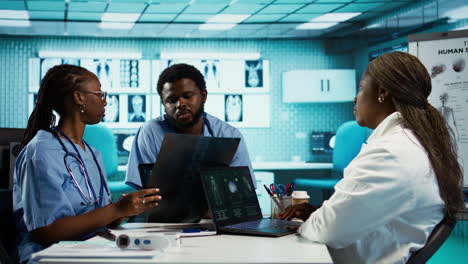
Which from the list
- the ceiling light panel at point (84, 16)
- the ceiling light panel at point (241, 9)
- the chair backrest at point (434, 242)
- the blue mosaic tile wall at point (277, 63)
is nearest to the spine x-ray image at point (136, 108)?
the blue mosaic tile wall at point (277, 63)

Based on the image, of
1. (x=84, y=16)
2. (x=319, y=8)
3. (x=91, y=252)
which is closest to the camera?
(x=91, y=252)

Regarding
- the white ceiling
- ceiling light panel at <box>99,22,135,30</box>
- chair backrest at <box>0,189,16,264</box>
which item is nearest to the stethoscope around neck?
chair backrest at <box>0,189,16,264</box>

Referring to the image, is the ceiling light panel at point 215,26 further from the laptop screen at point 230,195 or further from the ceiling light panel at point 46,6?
the laptop screen at point 230,195

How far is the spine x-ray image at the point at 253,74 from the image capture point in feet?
25.5

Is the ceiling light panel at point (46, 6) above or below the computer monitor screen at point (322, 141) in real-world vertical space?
above

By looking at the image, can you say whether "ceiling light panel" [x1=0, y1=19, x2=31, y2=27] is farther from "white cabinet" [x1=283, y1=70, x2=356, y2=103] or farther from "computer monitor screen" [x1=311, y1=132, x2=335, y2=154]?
"computer monitor screen" [x1=311, y1=132, x2=335, y2=154]

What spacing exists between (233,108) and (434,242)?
6.21 meters

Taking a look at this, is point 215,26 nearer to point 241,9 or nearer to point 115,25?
point 241,9

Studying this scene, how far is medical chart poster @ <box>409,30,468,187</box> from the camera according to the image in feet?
10.9

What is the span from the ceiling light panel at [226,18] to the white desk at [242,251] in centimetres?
541

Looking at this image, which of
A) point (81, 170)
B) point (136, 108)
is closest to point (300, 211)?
point (81, 170)

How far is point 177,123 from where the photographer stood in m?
2.60

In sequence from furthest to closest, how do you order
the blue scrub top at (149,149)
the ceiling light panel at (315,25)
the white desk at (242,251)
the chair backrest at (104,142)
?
1. the ceiling light panel at (315,25)
2. the chair backrest at (104,142)
3. the blue scrub top at (149,149)
4. the white desk at (242,251)

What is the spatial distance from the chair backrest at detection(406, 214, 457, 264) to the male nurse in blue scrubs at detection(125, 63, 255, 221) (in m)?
1.05
